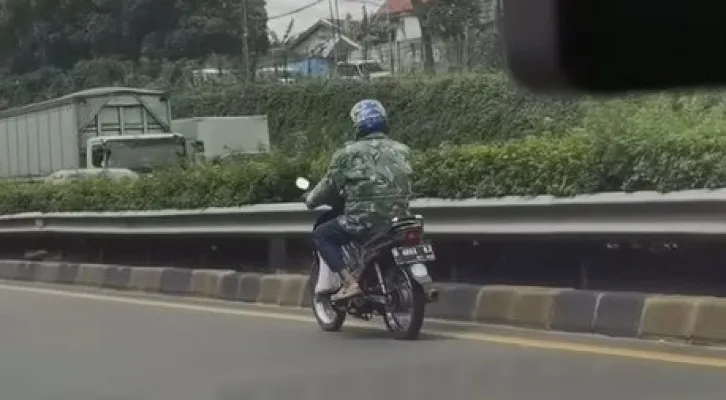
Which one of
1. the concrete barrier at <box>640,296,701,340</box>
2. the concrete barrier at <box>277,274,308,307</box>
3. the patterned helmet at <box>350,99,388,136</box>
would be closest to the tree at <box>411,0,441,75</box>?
the concrete barrier at <box>277,274,308,307</box>

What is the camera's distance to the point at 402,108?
29.2m

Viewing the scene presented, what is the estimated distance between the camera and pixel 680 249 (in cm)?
797

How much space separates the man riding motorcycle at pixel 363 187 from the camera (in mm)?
8539

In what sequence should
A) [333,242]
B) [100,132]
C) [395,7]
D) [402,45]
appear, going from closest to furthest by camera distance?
[333,242] < [100,132] < [402,45] < [395,7]

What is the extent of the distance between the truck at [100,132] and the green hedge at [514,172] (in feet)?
32.7

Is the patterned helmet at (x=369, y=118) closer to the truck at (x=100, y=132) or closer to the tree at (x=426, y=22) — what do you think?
the truck at (x=100, y=132)

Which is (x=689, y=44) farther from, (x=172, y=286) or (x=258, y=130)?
(x=258, y=130)

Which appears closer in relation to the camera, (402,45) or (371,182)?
(371,182)

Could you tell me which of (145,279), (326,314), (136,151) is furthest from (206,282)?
(136,151)

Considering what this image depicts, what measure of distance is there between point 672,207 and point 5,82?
117 feet

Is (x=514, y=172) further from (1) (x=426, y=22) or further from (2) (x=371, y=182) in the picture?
(1) (x=426, y=22)

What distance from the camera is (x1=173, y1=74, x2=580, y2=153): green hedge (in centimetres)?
2505

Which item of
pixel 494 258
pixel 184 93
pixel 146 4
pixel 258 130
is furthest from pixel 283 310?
pixel 146 4

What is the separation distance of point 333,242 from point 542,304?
1.50 metres
